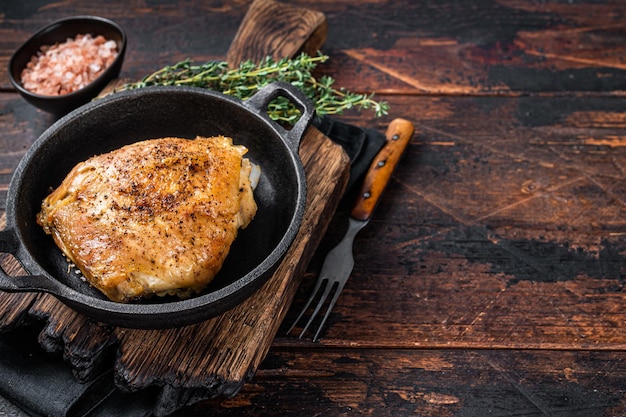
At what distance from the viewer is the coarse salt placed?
3104 mm

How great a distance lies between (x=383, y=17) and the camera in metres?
3.90

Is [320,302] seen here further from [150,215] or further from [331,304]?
[150,215]

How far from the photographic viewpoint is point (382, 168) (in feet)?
9.73

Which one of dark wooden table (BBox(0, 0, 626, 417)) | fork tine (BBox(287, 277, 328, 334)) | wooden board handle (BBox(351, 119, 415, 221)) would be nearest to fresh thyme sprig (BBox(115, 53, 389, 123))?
wooden board handle (BBox(351, 119, 415, 221))

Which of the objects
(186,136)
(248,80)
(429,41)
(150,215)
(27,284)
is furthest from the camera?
(429,41)

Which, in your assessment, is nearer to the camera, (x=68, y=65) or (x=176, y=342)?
(x=176, y=342)

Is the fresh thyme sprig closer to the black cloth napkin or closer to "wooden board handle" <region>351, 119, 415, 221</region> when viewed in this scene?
"wooden board handle" <region>351, 119, 415, 221</region>

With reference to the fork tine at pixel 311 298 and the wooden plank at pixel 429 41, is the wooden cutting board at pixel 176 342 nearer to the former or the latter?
the fork tine at pixel 311 298

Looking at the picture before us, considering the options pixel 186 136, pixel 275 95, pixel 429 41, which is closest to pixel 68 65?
pixel 186 136

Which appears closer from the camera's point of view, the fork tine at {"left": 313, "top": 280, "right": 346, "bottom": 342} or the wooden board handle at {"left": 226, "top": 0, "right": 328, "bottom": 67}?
the fork tine at {"left": 313, "top": 280, "right": 346, "bottom": 342}

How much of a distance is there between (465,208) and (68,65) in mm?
2008

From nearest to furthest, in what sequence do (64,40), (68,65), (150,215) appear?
(150,215) → (68,65) → (64,40)

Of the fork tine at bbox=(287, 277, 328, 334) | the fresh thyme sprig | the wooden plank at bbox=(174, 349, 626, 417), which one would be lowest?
the wooden plank at bbox=(174, 349, 626, 417)

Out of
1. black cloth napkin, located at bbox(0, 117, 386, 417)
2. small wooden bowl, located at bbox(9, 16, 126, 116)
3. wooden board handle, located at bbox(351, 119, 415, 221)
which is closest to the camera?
black cloth napkin, located at bbox(0, 117, 386, 417)
